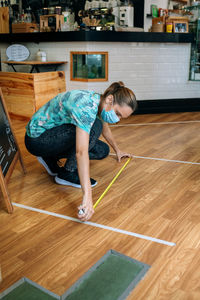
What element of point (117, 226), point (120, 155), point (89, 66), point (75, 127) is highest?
point (89, 66)

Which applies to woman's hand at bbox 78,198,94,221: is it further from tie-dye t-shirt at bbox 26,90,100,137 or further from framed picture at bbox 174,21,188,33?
framed picture at bbox 174,21,188,33

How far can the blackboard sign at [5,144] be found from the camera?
72.1 inches

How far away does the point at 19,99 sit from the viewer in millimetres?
3865

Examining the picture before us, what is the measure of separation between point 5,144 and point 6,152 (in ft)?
0.19

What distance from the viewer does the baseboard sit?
14.5 ft

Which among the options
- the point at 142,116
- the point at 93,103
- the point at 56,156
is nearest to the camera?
the point at 93,103

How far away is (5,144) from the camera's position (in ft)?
6.37

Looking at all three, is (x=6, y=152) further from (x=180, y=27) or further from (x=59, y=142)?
(x=180, y=27)

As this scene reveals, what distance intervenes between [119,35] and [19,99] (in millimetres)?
1492

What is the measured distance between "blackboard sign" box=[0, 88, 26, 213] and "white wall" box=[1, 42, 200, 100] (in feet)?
6.75

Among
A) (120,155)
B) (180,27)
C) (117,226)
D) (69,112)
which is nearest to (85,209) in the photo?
(117,226)

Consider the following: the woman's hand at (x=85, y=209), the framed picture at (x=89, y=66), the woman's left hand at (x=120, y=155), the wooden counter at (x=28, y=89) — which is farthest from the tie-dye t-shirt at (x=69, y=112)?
the framed picture at (x=89, y=66)

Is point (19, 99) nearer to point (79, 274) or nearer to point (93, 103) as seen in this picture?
point (93, 103)

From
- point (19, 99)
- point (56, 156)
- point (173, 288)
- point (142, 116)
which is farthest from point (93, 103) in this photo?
point (142, 116)
